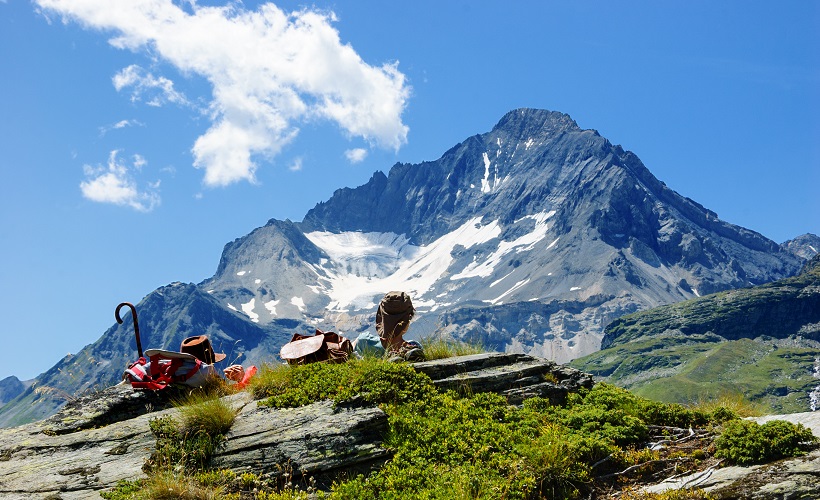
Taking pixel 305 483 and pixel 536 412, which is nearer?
pixel 305 483

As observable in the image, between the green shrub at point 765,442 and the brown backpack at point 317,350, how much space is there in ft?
28.3

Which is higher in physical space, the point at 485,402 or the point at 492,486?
the point at 485,402

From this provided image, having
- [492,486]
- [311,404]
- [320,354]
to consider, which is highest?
[320,354]

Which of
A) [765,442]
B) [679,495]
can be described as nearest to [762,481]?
[765,442]

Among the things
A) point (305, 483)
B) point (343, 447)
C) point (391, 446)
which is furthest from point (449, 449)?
point (305, 483)

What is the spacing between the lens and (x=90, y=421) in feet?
43.2

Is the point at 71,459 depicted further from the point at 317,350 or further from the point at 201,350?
the point at 317,350

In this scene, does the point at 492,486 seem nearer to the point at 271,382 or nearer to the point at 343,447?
the point at 343,447

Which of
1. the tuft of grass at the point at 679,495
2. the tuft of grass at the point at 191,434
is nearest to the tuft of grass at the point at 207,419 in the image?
the tuft of grass at the point at 191,434

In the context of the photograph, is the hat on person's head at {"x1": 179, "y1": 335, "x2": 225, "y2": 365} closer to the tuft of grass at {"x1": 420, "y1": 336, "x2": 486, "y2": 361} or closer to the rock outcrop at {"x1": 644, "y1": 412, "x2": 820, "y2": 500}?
the tuft of grass at {"x1": 420, "y1": 336, "x2": 486, "y2": 361}

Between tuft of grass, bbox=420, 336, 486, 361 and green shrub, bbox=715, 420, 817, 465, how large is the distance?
6535 millimetres

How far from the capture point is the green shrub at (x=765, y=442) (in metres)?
10.5

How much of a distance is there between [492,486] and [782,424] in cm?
521

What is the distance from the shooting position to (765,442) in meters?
10.6
